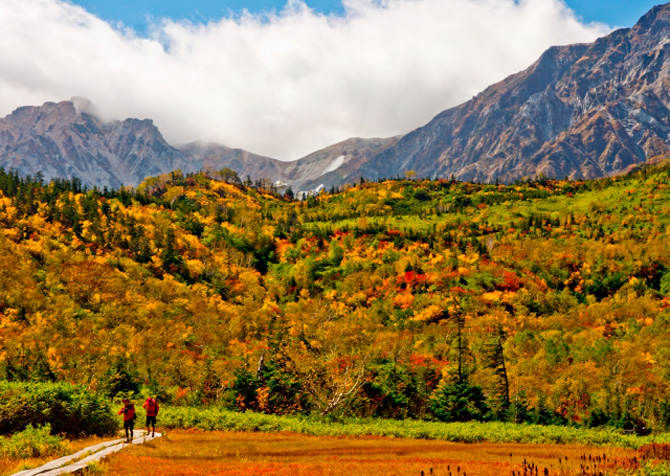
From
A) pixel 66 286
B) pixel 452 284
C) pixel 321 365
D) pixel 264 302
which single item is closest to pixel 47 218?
pixel 66 286

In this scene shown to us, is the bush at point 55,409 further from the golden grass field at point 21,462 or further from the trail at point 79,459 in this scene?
the trail at point 79,459

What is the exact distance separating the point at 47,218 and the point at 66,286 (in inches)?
2811

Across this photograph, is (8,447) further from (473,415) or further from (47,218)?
(47,218)

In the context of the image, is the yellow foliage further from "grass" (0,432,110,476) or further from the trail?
"grass" (0,432,110,476)

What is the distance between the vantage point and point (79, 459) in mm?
25219

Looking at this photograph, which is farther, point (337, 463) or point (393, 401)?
point (393, 401)

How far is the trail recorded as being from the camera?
71.2 feet

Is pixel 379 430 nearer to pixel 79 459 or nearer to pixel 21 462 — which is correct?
pixel 79 459

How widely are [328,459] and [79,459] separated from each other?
48.3ft

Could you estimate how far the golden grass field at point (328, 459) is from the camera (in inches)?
1003

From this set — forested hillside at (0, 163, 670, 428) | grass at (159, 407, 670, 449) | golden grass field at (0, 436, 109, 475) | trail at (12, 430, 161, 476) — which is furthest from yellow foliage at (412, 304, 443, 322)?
golden grass field at (0, 436, 109, 475)

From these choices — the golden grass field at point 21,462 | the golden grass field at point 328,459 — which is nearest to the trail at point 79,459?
the golden grass field at point 21,462

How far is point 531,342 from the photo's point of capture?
4902 inches

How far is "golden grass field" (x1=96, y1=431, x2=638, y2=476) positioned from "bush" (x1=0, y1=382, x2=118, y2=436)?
17.7ft
